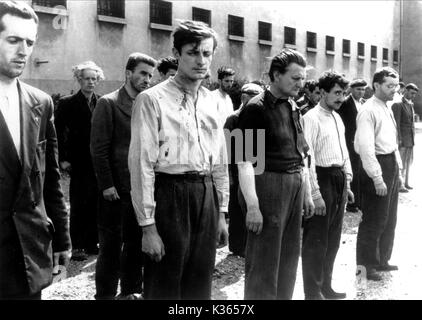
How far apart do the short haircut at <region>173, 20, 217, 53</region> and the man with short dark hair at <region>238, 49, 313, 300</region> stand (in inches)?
28.7

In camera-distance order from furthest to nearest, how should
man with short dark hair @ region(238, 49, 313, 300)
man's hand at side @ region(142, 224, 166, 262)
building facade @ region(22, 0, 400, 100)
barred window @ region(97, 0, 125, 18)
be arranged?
barred window @ region(97, 0, 125, 18) → building facade @ region(22, 0, 400, 100) → man with short dark hair @ region(238, 49, 313, 300) → man's hand at side @ region(142, 224, 166, 262)

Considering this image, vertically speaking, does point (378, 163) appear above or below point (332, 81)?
below

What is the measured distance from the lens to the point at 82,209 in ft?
19.1

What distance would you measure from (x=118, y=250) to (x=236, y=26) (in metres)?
16.6

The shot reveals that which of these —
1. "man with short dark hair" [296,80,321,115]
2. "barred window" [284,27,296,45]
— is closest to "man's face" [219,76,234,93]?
"man with short dark hair" [296,80,321,115]

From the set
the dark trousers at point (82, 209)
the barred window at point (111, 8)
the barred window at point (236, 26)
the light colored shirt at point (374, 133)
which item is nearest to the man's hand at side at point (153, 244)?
the light colored shirt at point (374, 133)

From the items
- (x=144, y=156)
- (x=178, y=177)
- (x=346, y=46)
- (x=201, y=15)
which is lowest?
(x=178, y=177)

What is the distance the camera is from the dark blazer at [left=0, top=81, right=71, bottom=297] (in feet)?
7.50

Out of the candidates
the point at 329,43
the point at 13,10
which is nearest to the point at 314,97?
the point at 13,10

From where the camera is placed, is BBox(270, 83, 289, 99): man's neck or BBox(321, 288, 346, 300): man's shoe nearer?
BBox(270, 83, 289, 99): man's neck

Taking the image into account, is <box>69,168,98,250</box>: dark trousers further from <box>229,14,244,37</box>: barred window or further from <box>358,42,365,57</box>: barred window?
<box>358,42,365,57</box>: barred window

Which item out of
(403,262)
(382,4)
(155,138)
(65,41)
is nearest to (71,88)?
(65,41)

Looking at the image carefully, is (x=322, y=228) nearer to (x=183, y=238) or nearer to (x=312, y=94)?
(x=183, y=238)

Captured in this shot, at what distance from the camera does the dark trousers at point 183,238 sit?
2.77 metres
